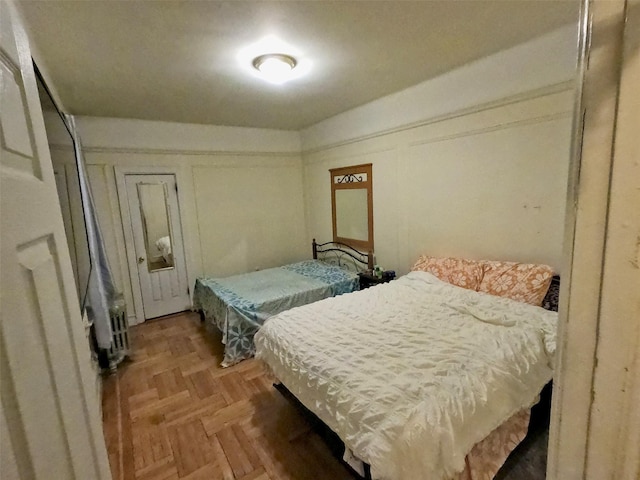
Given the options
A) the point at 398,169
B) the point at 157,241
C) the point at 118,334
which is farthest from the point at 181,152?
the point at 398,169

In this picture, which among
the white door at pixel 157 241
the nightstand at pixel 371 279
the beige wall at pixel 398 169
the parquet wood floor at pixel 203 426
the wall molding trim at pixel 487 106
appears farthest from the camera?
the white door at pixel 157 241

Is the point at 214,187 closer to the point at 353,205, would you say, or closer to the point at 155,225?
the point at 155,225

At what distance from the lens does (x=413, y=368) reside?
161 cm

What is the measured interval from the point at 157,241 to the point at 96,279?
58.7 inches

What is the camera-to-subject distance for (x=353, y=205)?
412 cm

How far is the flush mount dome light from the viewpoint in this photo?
2.23 metres

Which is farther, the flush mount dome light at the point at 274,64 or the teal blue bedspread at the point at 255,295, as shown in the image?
the teal blue bedspread at the point at 255,295

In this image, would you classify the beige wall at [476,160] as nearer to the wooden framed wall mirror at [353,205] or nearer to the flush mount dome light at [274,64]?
the wooden framed wall mirror at [353,205]

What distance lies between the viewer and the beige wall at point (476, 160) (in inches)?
88.5

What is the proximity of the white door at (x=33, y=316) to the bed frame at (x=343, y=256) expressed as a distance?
11.0ft

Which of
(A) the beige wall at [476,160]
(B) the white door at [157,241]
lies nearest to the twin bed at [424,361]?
(A) the beige wall at [476,160]

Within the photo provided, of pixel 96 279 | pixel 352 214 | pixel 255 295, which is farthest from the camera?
pixel 352 214

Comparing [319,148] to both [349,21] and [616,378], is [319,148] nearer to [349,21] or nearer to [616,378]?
[349,21]

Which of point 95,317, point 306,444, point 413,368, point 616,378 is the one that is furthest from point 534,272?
point 95,317
